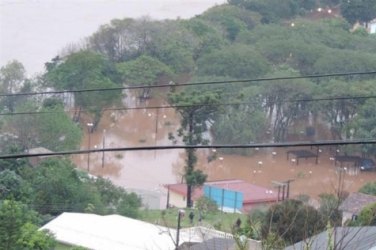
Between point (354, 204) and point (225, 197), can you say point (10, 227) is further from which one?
point (225, 197)

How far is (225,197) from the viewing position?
611 cm

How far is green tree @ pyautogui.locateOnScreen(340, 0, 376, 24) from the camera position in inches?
457

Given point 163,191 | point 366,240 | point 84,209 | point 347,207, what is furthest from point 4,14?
point 366,240

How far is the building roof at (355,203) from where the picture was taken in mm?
4938

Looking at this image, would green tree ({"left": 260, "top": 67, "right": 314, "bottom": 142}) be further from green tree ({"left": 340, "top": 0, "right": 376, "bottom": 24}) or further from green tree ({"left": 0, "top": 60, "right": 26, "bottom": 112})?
green tree ({"left": 340, "top": 0, "right": 376, "bottom": 24})

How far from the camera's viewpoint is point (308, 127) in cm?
817

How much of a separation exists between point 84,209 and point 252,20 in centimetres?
563

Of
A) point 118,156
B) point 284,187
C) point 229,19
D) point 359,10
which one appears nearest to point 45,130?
point 118,156

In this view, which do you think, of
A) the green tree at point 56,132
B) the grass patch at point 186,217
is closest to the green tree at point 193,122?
the grass patch at point 186,217

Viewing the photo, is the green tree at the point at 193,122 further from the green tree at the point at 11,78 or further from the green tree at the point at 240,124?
the green tree at the point at 11,78

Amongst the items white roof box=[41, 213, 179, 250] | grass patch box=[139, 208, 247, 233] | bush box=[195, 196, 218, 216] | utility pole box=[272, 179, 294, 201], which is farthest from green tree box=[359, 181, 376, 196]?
white roof box=[41, 213, 179, 250]

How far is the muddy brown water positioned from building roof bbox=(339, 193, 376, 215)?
1.11m

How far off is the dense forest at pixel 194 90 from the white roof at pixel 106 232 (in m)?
0.18

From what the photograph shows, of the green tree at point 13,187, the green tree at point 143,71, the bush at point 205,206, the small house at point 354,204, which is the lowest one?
the bush at point 205,206
